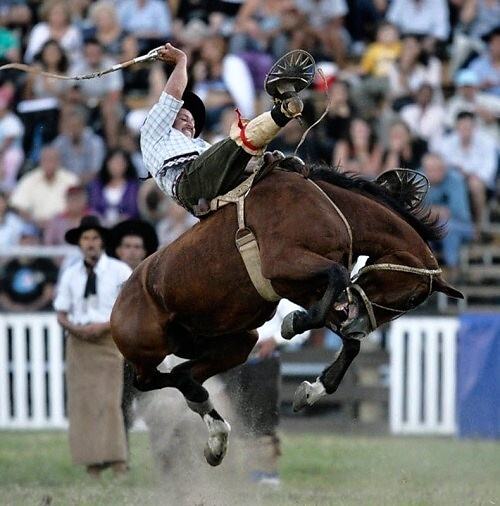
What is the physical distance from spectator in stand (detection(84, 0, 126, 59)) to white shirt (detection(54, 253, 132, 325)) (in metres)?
4.97

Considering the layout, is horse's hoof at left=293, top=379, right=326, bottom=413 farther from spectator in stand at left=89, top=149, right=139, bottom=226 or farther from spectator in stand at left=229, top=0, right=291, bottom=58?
spectator in stand at left=229, top=0, right=291, bottom=58

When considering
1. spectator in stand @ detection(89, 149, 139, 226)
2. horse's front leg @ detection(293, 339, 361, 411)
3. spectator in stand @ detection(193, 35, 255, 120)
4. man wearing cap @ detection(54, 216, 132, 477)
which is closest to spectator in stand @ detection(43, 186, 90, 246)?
spectator in stand @ detection(89, 149, 139, 226)

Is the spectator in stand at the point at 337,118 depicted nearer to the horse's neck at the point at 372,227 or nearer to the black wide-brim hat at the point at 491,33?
the black wide-brim hat at the point at 491,33

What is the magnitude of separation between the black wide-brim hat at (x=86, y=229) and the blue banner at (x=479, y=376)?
13.0ft

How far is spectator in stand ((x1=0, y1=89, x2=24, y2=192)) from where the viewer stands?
50.6 ft

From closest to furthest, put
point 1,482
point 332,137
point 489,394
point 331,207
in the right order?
point 331,207 < point 1,482 < point 489,394 < point 332,137

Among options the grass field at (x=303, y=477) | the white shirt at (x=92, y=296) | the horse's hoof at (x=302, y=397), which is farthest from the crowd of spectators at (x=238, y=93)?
the horse's hoof at (x=302, y=397)

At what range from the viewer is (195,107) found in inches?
360

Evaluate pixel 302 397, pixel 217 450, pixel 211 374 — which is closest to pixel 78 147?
pixel 211 374

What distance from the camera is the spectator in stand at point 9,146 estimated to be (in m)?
15.4

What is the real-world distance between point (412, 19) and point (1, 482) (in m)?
7.52

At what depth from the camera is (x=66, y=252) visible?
1427 centimetres

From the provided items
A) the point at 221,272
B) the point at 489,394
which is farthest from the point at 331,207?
the point at 489,394

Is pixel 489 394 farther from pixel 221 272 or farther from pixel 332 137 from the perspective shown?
pixel 221 272
